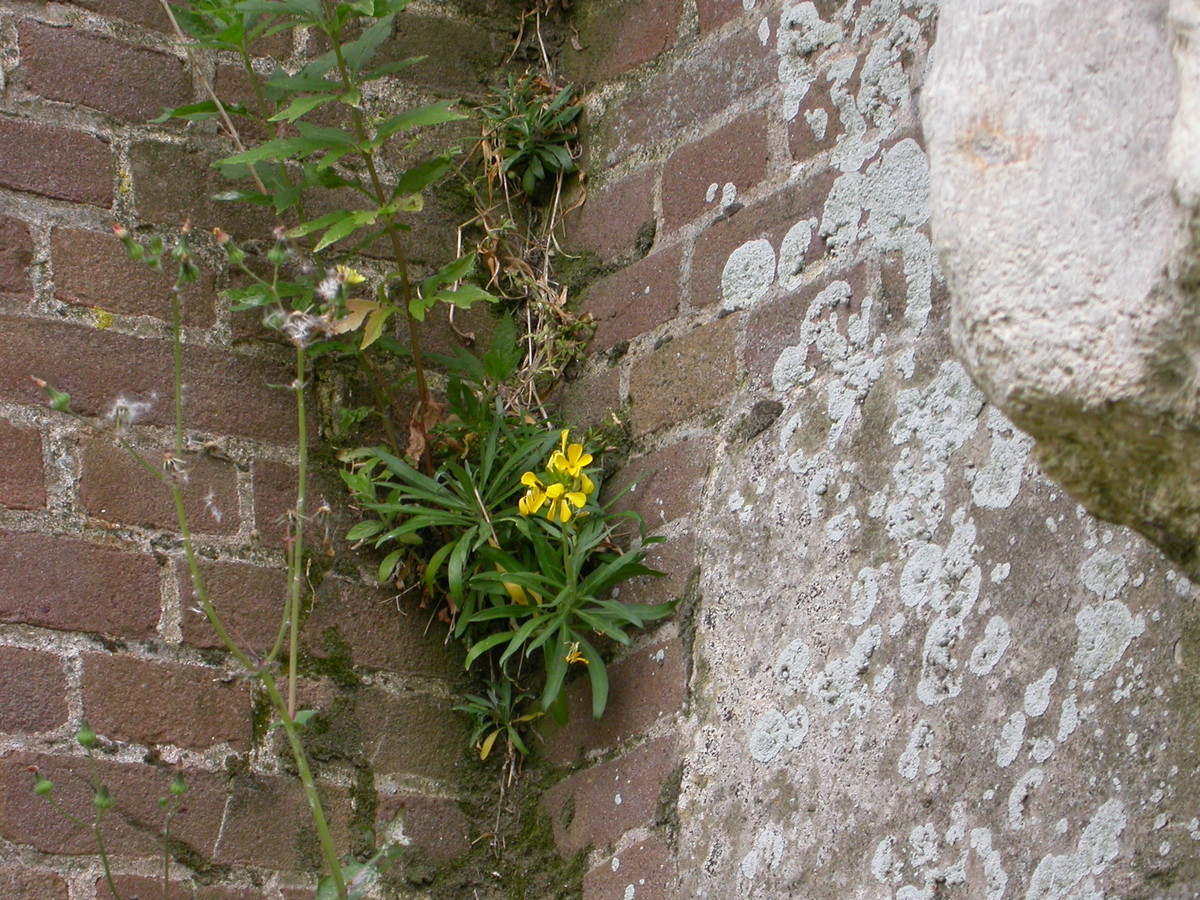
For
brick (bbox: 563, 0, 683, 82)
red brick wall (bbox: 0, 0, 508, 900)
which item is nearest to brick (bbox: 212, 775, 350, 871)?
red brick wall (bbox: 0, 0, 508, 900)

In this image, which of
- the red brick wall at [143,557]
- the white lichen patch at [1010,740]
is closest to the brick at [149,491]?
the red brick wall at [143,557]

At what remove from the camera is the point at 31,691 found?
5.89 feet

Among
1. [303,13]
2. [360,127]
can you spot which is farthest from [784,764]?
[303,13]

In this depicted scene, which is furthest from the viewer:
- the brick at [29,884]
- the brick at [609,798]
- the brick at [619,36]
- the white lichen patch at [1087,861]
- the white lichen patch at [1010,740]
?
the brick at [619,36]

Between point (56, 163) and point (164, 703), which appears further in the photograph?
point (56, 163)

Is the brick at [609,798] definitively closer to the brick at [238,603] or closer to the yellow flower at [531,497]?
the yellow flower at [531,497]

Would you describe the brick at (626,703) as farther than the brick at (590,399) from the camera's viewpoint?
No

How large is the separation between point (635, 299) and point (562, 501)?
1.18ft

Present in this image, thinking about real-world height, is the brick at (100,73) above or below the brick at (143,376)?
above

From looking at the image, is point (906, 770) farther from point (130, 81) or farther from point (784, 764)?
point (130, 81)

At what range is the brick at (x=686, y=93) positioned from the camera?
2.03 meters

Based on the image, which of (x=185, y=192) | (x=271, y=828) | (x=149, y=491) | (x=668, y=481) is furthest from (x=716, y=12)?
(x=271, y=828)

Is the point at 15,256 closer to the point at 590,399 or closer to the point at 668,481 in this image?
the point at 590,399

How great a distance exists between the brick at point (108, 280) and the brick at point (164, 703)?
473 mm
